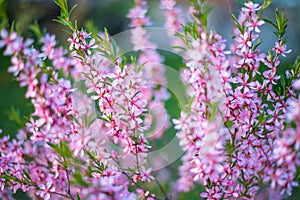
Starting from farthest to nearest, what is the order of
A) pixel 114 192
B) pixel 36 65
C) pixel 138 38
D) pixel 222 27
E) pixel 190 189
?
pixel 222 27, pixel 138 38, pixel 190 189, pixel 36 65, pixel 114 192

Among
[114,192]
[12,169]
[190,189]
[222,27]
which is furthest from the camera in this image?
[222,27]

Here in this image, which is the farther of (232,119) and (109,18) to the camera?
(109,18)

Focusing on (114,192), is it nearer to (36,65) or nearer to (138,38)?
(36,65)

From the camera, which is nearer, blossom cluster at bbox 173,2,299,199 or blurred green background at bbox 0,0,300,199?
blossom cluster at bbox 173,2,299,199

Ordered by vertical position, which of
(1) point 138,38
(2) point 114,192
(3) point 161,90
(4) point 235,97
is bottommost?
(2) point 114,192

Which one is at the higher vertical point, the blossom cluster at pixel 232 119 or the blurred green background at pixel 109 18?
the blurred green background at pixel 109 18

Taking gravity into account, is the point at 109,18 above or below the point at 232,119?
above

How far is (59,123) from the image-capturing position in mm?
1246

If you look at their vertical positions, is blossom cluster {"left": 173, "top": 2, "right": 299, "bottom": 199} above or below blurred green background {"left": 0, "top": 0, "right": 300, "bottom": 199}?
below

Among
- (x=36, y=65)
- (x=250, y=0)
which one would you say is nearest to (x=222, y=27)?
(x=250, y=0)

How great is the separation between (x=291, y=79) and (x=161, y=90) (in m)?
0.99

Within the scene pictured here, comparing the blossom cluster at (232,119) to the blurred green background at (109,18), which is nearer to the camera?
the blossom cluster at (232,119)

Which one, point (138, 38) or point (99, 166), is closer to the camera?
point (99, 166)

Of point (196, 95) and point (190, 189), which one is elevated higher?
point (190, 189)
